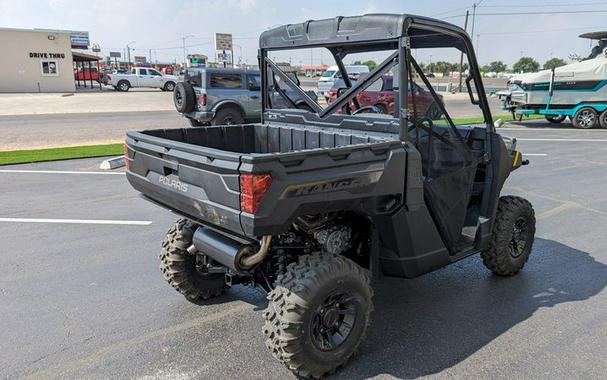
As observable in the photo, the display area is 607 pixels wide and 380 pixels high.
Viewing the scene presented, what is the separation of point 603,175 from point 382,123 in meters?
8.01

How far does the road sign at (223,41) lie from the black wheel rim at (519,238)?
209 feet

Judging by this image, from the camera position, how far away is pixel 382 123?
11.5ft

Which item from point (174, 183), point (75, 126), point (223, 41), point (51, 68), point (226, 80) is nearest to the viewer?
point (174, 183)

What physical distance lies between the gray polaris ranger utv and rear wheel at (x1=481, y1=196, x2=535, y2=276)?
15 mm

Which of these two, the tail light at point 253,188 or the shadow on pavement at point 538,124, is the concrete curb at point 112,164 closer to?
the tail light at point 253,188

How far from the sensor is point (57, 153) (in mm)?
11445

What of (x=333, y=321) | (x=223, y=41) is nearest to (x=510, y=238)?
(x=333, y=321)

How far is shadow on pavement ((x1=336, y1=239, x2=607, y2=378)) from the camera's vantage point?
10.9ft

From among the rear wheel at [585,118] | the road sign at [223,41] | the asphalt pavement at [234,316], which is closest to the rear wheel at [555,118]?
the rear wheel at [585,118]

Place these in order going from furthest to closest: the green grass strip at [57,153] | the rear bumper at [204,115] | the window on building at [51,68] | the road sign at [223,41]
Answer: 1. the road sign at [223,41]
2. the window on building at [51,68]
3. the rear bumper at [204,115]
4. the green grass strip at [57,153]

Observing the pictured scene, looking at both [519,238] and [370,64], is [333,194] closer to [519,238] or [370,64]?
[370,64]

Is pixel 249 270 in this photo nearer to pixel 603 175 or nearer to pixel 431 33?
pixel 431 33

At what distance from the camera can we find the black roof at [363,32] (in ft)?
10.7

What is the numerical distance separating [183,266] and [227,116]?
468 inches
